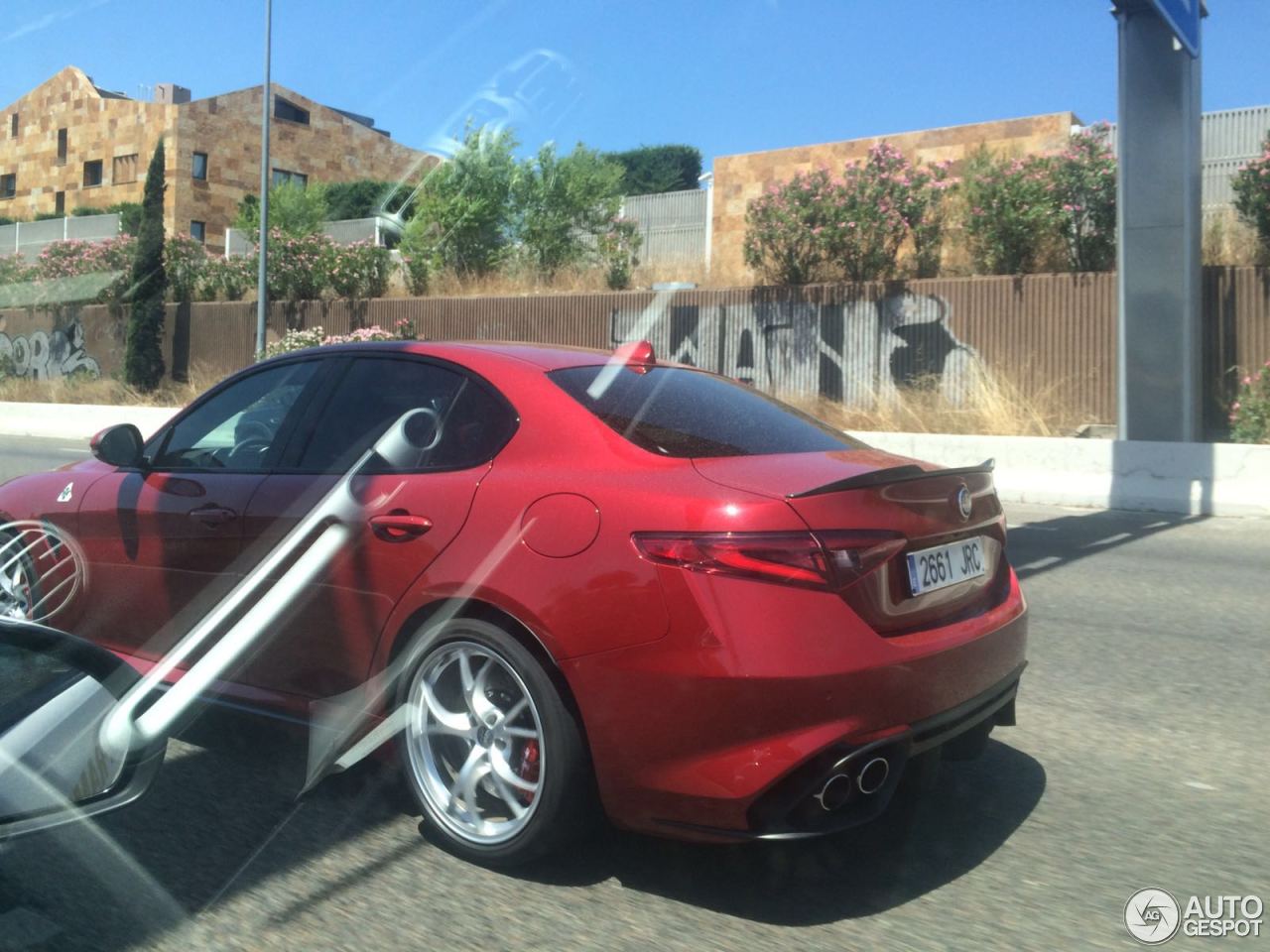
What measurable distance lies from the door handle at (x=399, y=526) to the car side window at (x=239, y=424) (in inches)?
30.5

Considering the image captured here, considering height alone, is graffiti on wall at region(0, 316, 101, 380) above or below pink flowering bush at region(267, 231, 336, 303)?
below

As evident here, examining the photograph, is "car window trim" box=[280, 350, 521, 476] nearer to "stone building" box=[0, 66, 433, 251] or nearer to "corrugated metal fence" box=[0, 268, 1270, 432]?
"corrugated metal fence" box=[0, 268, 1270, 432]

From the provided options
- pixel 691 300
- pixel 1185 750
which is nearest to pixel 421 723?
pixel 1185 750

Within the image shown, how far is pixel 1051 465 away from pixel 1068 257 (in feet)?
20.7

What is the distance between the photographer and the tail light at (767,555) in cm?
297

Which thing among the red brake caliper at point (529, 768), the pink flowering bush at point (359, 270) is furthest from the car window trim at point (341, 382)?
the pink flowering bush at point (359, 270)

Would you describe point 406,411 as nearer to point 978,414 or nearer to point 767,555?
point 767,555

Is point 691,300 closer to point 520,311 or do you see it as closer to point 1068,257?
point 520,311

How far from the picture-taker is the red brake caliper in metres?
3.28

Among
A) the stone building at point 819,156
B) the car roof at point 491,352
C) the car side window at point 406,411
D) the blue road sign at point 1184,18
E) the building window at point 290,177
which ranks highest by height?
the building window at point 290,177

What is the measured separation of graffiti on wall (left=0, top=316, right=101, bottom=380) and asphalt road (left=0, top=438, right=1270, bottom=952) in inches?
1283

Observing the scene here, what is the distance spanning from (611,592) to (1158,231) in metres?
12.3

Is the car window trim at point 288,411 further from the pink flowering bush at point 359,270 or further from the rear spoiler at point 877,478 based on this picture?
the pink flowering bush at point 359,270

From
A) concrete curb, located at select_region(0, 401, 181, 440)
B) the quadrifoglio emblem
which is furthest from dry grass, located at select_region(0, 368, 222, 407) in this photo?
the quadrifoglio emblem
